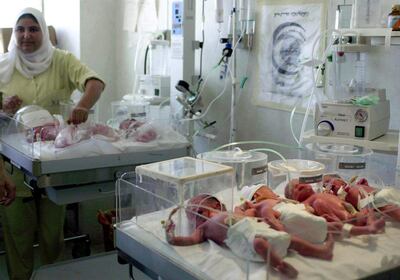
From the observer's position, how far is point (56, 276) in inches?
85.7

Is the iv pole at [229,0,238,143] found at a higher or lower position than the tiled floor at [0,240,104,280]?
higher

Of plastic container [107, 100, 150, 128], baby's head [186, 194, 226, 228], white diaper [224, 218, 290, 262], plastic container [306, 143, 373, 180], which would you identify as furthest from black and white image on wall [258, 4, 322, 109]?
white diaper [224, 218, 290, 262]

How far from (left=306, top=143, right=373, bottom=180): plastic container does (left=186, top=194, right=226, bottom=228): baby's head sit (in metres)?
0.57

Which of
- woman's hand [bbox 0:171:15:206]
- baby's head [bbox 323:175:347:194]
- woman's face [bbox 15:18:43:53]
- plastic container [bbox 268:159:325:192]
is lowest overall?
woman's hand [bbox 0:171:15:206]

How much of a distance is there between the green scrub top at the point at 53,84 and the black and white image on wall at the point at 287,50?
1.06 m

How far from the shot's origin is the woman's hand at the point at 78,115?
8.16 ft

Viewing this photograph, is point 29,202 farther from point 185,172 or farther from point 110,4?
point 110,4

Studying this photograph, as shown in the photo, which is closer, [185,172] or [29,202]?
[185,172]

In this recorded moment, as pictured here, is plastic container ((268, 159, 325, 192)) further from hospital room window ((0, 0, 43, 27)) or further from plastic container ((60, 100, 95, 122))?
hospital room window ((0, 0, 43, 27))

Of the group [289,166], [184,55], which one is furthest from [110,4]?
[289,166]

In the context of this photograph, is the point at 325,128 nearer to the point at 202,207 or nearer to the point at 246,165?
the point at 246,165

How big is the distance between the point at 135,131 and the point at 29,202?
69 cm

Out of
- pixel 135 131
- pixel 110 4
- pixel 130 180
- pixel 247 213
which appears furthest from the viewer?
pixel 110 4

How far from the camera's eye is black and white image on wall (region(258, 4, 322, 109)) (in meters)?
2.82
